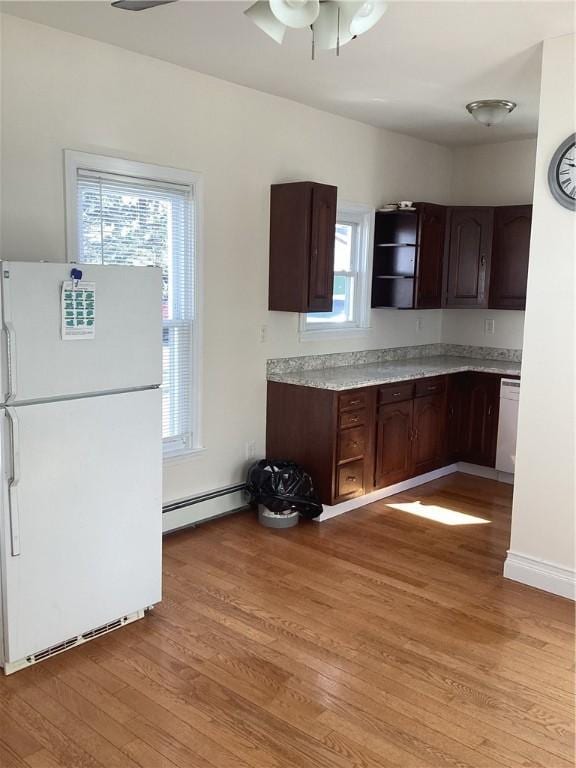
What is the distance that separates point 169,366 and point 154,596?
142 cm

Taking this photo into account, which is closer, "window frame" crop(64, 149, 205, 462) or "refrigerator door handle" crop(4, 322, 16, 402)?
"refrigerator door handle" crop(4, 322, 16, 402)

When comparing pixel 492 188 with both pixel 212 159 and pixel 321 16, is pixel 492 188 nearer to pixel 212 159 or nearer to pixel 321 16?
pixel 212 159

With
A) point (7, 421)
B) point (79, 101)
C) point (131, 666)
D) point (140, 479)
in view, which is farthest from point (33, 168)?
point (131, 666)

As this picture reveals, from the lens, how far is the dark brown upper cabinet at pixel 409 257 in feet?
18.0

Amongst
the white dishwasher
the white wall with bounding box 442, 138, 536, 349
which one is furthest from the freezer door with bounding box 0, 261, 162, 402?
the white wall with bounding box 442, 138, 536, 349

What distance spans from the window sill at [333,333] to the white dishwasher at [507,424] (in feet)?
3.83

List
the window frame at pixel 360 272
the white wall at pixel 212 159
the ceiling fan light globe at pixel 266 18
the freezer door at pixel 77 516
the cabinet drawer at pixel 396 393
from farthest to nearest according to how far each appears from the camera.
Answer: the window frame at pixel 360 272, the cabinet drawer at pixel 396 393, the white wall at pixel 212 159, the freezer door at pixel 77 516, the ceiling fan light globe at pixel 266 18

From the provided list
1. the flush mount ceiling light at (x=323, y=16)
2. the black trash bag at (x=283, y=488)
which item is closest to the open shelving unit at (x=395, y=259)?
the black trash bag at (x=283, y=488)

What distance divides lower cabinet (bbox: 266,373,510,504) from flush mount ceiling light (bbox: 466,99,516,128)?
6.12 feet

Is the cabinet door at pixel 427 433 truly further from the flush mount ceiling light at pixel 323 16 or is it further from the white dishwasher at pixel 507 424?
the flush mount ceiling light at pixel 323 16

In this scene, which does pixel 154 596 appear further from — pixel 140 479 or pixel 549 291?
pixel 549 291

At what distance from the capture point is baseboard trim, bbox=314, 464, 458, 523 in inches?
179

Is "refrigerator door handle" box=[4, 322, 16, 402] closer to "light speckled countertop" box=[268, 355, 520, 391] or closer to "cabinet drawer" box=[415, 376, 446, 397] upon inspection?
"light speckled countertop" box=[268, 355, 520, 391]

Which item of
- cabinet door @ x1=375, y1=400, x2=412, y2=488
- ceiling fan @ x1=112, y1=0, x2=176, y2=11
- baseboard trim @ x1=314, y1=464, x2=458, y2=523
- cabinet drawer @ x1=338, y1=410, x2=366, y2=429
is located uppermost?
ceiling fan @ x1=112, y1=0, x2=176, y2=11
